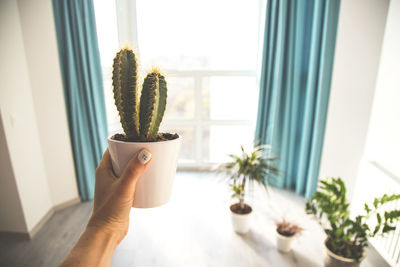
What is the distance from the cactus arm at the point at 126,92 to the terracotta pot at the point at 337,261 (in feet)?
4.67

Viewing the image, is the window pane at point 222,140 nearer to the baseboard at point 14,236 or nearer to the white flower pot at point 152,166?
the baseboard at point 14,236

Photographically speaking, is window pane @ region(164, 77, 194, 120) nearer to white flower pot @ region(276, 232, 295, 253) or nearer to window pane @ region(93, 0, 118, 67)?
window pane @ region(93, 0, 118, 67)

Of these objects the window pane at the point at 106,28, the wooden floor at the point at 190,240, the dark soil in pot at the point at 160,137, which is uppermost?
the window pane at the point at 106,28

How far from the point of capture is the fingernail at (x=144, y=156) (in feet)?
1.68

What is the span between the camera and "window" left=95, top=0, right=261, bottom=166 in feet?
8.11

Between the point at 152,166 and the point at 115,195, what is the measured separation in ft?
0.37

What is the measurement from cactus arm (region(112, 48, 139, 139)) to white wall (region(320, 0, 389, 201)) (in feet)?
6.10

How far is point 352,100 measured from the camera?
181cm

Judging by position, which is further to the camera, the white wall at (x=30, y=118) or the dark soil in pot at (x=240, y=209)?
the dark soil in pot at (x=240, y=209)

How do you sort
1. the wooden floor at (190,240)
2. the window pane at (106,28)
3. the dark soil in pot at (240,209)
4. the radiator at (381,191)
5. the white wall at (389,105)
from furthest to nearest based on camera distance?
the window pane at (106,28) → the dark soil in pot at (240,209) → the wooden floor at (190,240) → the white wall at (389,105) → the radiator at (381,191)

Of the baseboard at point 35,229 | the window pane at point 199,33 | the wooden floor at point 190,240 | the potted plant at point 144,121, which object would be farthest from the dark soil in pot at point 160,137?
the window pane at point 199,33

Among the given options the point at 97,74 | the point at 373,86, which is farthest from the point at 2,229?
the point at 373,86

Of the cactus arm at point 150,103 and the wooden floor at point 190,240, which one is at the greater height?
the cactus arm at point 150,103

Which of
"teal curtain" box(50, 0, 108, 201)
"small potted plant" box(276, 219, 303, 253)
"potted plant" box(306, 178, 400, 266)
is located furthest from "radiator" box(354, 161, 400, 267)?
"teal curtain" box(50, 0, 108, 201)
